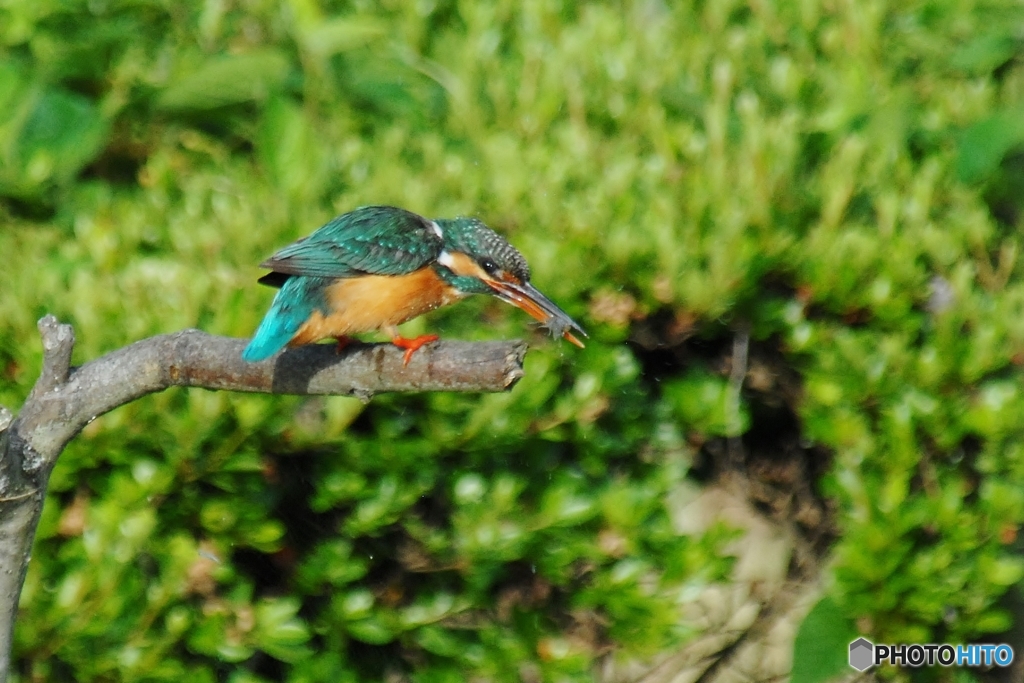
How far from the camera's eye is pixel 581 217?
133 inches

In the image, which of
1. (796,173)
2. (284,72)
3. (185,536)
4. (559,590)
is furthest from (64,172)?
(796,173)

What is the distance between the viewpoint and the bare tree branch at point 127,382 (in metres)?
2.18

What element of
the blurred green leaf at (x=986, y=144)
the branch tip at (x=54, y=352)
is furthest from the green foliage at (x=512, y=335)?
the branch tip at (x=54, y=352)

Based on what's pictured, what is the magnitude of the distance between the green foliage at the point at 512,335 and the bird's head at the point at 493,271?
37cm

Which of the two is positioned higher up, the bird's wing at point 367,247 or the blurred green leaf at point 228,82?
the blurred green leaf at point 228,82

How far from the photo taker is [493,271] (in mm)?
2805

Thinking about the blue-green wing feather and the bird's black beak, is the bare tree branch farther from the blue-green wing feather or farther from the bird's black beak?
the bird's black beak

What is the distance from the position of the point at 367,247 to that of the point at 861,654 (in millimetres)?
1853

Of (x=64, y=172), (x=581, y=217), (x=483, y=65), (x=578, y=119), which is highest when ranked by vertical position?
(x=483, y=65)

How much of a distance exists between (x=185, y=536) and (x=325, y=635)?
19.1 inches

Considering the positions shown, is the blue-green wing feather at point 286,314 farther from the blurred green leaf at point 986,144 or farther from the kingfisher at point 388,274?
the blurred green leaf at point 986,144

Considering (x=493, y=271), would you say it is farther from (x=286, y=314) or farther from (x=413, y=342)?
(x=286, y=314)

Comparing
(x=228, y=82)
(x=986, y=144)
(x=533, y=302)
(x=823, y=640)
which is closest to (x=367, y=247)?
(x=533, y=302)

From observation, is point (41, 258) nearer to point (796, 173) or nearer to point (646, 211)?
point (646, 211)
